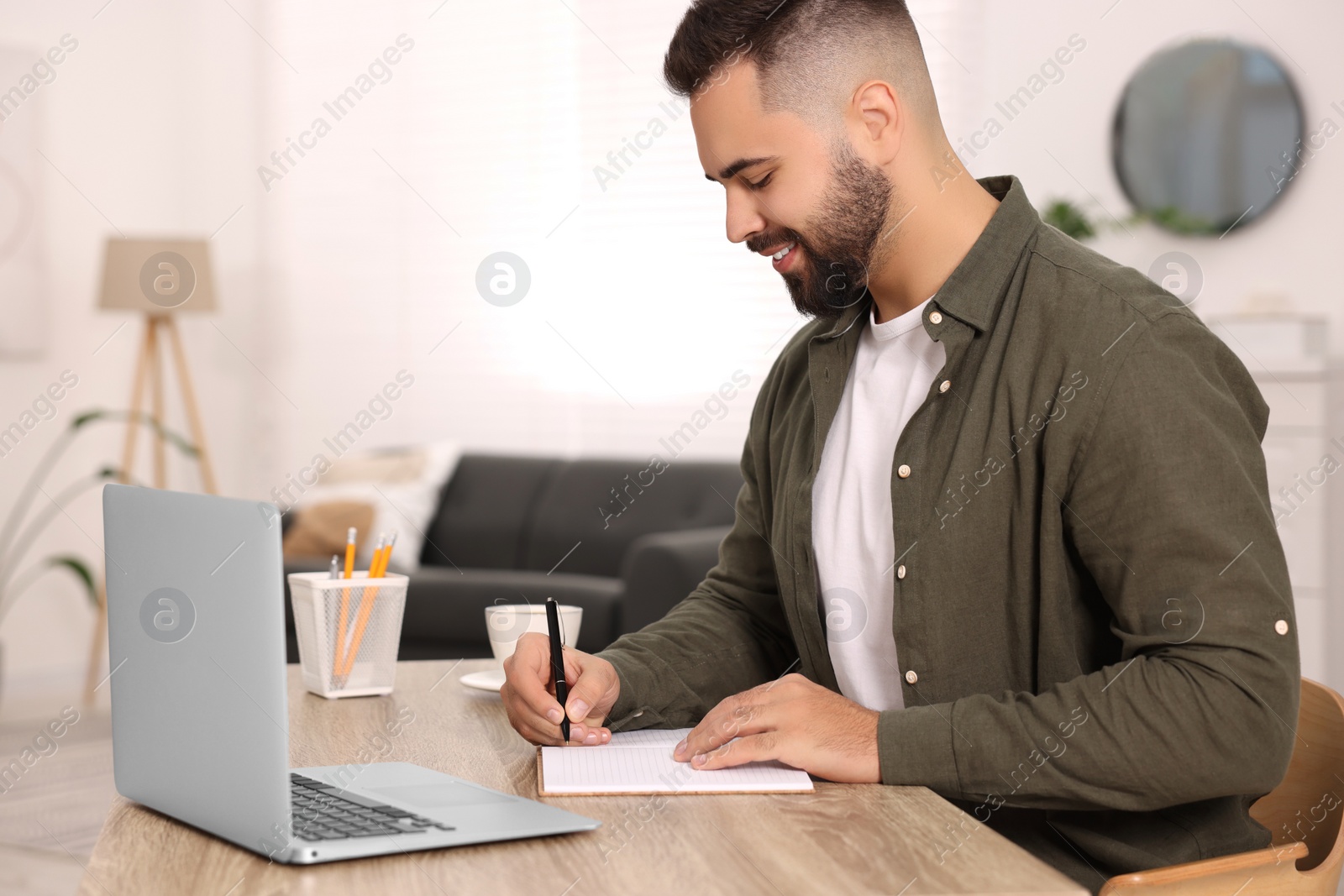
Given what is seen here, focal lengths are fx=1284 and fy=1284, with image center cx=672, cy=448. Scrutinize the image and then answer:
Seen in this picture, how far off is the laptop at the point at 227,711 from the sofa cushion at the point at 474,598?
2.49 meters

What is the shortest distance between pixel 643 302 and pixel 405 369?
1.02 metres

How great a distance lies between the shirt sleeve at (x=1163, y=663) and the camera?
3.22 ft

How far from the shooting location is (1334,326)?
3.53 m

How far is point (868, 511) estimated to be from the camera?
1.34 metres

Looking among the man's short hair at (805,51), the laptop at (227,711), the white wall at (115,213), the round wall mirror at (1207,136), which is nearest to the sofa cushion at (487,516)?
the white wall at (115,213)

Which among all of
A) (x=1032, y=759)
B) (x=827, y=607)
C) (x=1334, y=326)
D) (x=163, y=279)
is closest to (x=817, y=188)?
(x=827, y=607)

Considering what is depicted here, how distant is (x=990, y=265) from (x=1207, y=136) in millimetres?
2820

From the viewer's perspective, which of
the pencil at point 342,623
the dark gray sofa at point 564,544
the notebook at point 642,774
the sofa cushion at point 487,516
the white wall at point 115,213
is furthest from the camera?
the white wall at point 115,213

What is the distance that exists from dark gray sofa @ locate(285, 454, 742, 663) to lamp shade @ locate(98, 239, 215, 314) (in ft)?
3.90

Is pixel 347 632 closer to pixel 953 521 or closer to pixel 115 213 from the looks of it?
pixel 953 521

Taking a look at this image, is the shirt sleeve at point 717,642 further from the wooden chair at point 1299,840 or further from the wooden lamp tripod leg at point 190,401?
the wooden lamp tripod leg at point 190,401

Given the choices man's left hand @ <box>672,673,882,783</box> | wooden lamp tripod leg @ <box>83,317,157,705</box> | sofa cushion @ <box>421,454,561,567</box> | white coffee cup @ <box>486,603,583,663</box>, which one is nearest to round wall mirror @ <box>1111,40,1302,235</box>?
sofa cushion @ <box>421,454,561,567</box>

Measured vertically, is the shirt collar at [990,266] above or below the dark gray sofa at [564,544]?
above

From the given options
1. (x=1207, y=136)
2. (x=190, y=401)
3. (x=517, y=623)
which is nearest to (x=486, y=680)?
(x=517, y=623)
